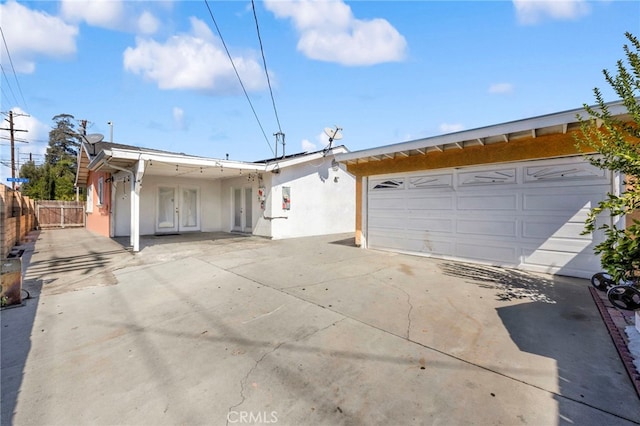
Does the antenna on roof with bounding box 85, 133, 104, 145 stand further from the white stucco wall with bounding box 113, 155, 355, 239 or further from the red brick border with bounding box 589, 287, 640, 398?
the red brick border with bounding box 589, 287, 640, 398

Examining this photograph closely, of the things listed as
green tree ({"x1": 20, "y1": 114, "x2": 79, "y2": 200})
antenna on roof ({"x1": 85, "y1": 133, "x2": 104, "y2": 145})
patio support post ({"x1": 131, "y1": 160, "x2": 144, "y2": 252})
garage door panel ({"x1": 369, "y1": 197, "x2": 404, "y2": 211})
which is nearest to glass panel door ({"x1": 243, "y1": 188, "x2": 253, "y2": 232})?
patio support post ({"x1": 131, "y1": 160, "x2": 144, "y2": 252})

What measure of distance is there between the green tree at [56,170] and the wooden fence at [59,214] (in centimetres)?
1004

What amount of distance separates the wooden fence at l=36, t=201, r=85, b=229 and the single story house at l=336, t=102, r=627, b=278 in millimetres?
19031

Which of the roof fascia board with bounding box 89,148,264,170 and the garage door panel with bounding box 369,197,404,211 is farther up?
the roof fascia board with bounding box 89,148,264,170

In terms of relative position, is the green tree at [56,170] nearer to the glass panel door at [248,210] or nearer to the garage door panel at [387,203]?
the glass panel door at [248,210]

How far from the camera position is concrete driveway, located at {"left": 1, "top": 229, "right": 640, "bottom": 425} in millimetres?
2020

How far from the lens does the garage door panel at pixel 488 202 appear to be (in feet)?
20.5

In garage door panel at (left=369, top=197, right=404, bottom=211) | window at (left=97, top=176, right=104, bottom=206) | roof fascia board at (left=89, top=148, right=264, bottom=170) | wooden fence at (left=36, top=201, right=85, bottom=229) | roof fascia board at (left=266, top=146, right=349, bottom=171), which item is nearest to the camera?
roof fascia board at (left=89, top=148, right=264, bottom=170)

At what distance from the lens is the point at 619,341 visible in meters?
2.96

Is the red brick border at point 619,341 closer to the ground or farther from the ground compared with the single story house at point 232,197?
closer to the ground

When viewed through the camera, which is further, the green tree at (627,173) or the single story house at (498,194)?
the single story house at (498,194)

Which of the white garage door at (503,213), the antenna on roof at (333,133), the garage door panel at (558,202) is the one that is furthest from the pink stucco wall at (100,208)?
the garage door panel at (558,202)

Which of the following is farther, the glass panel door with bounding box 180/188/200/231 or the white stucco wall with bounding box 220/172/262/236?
the glass panel door with bounding box 180/188/200/231

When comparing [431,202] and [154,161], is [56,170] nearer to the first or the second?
[154,161]
